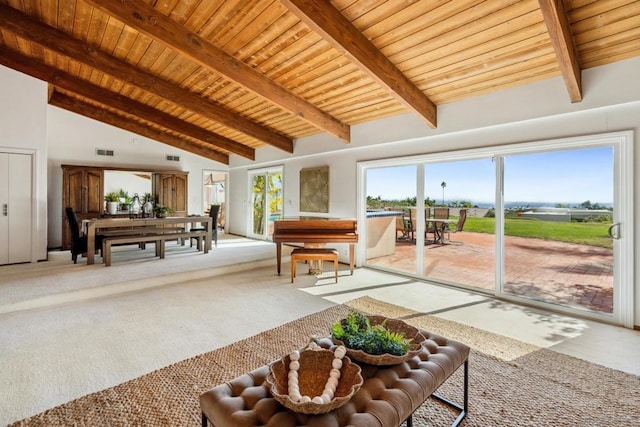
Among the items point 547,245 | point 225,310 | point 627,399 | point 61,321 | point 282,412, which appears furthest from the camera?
point 547,245

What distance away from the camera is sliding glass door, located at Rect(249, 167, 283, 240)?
26.9 feet

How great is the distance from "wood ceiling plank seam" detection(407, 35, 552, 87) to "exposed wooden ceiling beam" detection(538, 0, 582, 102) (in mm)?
248

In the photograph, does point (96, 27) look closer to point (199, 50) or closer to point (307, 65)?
point (199, 50)

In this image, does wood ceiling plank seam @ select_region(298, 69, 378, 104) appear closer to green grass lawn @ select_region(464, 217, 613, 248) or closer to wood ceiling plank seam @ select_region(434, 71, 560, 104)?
A: wood ceiling plank seam @ select_region(434, 71, 560, 104)

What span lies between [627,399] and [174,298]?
168 inches

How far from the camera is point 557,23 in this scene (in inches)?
96.3

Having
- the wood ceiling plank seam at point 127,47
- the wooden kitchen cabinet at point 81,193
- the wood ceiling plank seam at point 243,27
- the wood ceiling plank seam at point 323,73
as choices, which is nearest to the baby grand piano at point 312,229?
the wood ceiling plank seam at point 323,73

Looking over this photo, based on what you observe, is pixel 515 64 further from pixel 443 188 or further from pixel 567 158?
pixel 443 188

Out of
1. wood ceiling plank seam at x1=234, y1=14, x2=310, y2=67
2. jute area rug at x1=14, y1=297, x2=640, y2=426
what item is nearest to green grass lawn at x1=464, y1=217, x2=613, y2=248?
jute area rug at x1=14, y1=297, x2=640, y2=426

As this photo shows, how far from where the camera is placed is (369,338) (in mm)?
1634

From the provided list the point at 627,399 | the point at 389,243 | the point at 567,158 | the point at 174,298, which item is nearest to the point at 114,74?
the point at 174,298

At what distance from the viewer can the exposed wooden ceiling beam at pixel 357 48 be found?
2.85 m

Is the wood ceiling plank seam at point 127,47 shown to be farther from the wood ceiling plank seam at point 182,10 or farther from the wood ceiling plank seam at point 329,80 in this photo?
the wood ceiling plank seam at point 329,80

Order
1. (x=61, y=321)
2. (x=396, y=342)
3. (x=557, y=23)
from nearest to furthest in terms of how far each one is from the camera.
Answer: (x=396, y=342) < (x=557, y=23) < (x=61, y=321)
